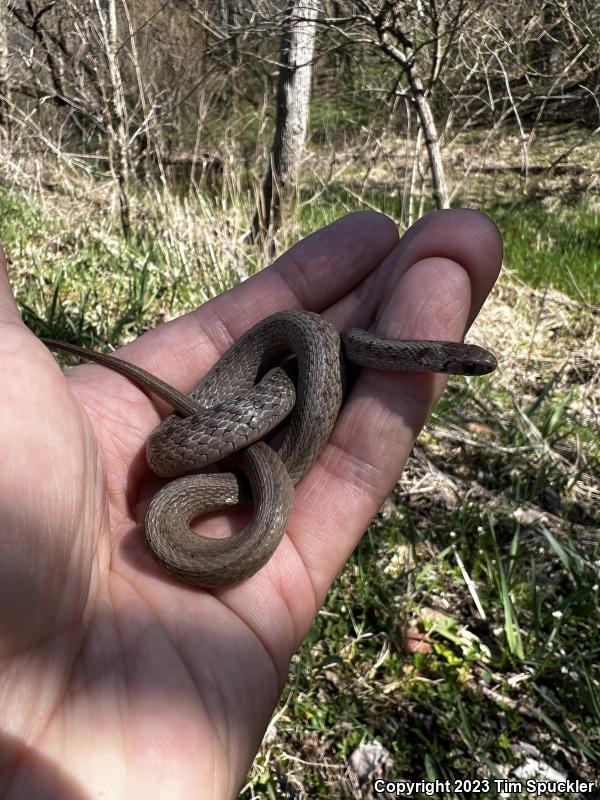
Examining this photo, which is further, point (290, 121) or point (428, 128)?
point (290, 121)

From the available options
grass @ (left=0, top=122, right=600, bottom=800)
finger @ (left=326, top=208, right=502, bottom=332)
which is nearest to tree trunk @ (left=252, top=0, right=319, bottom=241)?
grass @ (left=0, top=122, right=600, bottom=800)

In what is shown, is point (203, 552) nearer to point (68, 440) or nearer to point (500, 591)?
point (68, 440)

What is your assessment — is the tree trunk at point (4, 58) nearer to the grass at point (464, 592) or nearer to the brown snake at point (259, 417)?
the grass at point (464, 592)

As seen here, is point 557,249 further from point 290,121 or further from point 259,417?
point 259,417

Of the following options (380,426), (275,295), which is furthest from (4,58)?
(380,426)

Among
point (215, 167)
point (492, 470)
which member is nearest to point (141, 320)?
point (492, 470)

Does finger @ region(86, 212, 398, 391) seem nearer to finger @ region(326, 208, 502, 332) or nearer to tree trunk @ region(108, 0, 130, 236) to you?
finger @ region(326, 208, 502, 332)

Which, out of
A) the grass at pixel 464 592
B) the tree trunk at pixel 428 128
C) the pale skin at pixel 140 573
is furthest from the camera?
the tree trunk at pixel 428 128

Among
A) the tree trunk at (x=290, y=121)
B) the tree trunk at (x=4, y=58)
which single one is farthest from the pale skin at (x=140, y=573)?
the tree trunk at (x=4, y=58)
